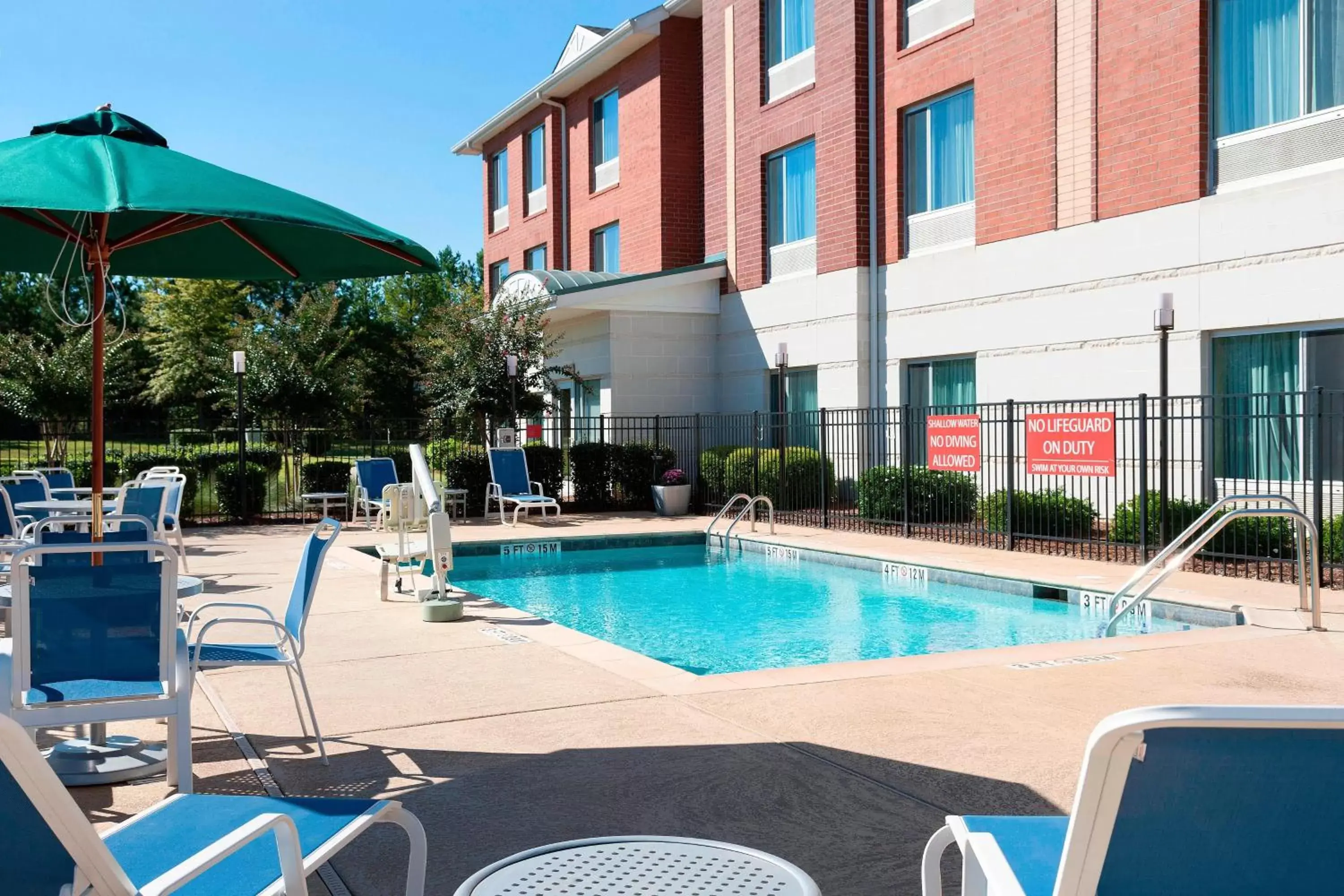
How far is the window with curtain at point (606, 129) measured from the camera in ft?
81.7

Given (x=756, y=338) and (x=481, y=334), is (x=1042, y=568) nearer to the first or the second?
(x=756, y=338)

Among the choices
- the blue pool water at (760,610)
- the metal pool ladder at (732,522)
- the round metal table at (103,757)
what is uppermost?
the metal pool ladder at (732,522)

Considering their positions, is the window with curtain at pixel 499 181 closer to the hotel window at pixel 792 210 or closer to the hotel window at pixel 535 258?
the hotel window at pixel 535 258

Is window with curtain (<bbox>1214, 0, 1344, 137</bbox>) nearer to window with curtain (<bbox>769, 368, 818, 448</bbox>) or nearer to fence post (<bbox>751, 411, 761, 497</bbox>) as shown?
fence post (<bbox>751, 411, 761, 497</bbox>)

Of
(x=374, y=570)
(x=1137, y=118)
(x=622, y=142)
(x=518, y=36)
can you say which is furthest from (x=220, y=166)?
(x=518, y=36)

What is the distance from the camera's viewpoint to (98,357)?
17.0 feet

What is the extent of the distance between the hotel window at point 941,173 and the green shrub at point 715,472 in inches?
173

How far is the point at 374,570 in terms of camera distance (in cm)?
1191

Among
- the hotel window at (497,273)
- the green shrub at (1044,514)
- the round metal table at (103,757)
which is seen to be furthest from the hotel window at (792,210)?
the round metal table at (103,757)

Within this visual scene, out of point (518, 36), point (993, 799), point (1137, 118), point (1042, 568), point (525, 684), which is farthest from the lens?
point (518, 36)

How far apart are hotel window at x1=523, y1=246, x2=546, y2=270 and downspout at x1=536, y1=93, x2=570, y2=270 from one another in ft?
3.61

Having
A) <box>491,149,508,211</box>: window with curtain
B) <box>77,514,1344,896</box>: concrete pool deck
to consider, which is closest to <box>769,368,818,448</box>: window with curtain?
<box>77,514,1344,896</box>: concrete pool deck

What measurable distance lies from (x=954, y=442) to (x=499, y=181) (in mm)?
19441

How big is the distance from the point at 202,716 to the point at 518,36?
28.8m
